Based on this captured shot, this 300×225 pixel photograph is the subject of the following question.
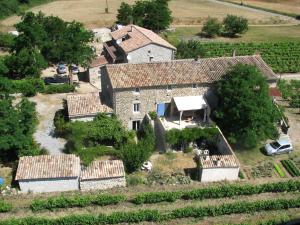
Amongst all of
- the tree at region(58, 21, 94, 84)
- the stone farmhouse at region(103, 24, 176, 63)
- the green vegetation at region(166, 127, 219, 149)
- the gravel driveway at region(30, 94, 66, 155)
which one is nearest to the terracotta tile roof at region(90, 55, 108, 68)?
the stone farmhouse at region(103, 24, 176, 63)

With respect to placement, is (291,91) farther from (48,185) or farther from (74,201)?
(48,185)

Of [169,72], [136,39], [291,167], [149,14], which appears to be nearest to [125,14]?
[149,14]

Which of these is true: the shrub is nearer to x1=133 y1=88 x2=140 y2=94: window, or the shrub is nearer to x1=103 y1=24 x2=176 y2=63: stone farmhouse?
x1=103 y1=24 x2=176 y2=63: stone farmhouse

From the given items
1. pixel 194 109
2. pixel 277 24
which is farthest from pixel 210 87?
pixel 277 24

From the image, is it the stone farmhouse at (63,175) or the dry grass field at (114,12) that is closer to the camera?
the stone farmhouse at (63,175)

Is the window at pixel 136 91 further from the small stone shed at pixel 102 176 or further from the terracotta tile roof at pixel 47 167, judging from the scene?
the terracotta tile roof at pixel 47 167

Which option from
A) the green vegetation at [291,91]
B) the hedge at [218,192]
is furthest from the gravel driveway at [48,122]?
the green vegetation at [291,91]

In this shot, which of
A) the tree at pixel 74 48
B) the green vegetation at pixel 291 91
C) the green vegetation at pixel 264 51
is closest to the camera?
the green vegetation at pixel 291 91

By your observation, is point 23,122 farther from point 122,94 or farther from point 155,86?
point 155,86
